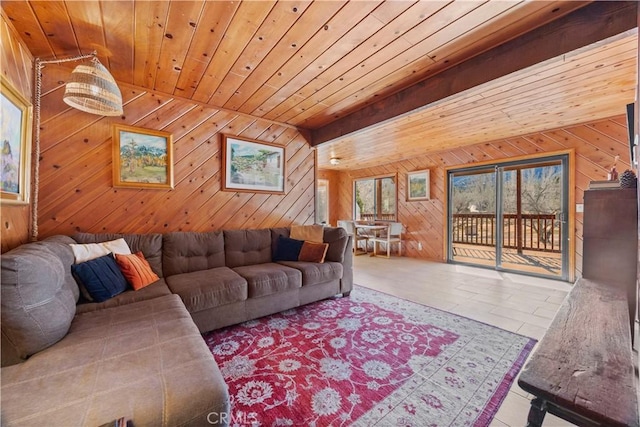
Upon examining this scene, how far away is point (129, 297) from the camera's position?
71.1 inches

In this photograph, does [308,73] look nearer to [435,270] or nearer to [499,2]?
[499,2]

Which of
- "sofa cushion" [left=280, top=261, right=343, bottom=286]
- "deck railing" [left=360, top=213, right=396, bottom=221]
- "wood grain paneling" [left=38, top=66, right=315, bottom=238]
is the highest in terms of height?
"wood grain paneling" [left=38, top=66, right=315, bottom=238]

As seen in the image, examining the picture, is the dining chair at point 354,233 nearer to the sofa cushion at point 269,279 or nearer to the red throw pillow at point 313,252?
the red throw pillow at point 313,252

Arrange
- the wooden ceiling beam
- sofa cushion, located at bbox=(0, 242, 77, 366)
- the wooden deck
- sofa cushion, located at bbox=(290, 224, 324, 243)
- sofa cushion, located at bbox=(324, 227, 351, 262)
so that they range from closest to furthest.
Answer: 1. sofa cushion, located at bbox=(0, 242, 77, 366)
2. the wooden ceiling beam
3. sofa cushion, located at bbox=(324, 227, 351, 262)
4. sofa cushion, located at bbox=(290, 224, 324, 243)
5. the wooden deck

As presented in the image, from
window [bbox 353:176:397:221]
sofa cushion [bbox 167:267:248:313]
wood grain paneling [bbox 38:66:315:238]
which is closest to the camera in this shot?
sofa cushion [bbox 167:267:248:313]

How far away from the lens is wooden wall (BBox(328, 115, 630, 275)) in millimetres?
3434

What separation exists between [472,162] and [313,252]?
374cm

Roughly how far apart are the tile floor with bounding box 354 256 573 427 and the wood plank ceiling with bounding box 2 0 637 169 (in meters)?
2.15

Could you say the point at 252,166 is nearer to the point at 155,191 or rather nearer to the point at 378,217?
the point at 155,191

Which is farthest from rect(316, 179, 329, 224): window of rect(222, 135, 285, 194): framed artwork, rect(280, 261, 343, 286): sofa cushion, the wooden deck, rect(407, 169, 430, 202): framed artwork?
rect(280, 261, 343, 286): sofa cushion

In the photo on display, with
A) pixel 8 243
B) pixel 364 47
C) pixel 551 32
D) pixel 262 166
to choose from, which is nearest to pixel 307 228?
pixel 262 166

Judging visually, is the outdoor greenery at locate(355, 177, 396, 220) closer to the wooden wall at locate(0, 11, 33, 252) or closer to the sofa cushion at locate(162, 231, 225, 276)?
the sofa cushion at locate(162, 231, 225, 276)

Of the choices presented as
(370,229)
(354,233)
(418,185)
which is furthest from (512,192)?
(354,233)

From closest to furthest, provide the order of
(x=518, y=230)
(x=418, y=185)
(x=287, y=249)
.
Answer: (x=287, y=249) → (x=518, y=230) → (x=418, y=185)
